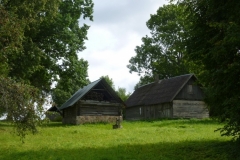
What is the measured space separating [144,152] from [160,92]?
32.2m

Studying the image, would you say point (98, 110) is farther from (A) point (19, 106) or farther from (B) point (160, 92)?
(A) point (19, 106)

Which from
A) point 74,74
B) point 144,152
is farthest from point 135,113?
point 144,152

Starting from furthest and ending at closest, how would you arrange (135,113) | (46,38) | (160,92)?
1. (135,113)
2. (160,92)
3. (46,38)

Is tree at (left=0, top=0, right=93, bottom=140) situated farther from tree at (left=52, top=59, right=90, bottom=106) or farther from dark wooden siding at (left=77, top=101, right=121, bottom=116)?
dark wooden siding at (left=77, top=101, right=121, bottom=116)

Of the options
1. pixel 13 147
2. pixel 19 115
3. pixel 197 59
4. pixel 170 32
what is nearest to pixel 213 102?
pixel 197 59

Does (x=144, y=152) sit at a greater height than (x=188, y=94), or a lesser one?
lesser

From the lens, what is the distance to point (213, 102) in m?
14.2

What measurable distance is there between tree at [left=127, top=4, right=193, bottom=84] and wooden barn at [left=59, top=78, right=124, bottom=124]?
66.3ft

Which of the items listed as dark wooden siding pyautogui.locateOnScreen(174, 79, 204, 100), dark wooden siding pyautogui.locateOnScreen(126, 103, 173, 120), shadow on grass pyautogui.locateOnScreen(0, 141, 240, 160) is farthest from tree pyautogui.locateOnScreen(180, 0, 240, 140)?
dark wooden siding pyautogui.locateOnScreen(126, 103, 173, 120)

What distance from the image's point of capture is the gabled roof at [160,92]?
4322cm

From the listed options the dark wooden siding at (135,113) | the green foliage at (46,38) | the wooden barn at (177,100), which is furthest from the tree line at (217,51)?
the dark wooden siding at (135,113)

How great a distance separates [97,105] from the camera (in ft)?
119

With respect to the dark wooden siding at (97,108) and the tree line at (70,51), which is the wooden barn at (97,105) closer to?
the dark wooden siding at (97,108)

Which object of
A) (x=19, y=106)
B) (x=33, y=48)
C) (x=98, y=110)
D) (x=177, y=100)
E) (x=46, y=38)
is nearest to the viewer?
(x=19, y=106)
